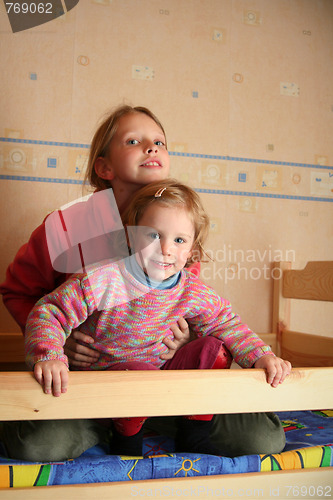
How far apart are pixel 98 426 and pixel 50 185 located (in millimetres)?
817

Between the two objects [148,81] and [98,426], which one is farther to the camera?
[148,81]

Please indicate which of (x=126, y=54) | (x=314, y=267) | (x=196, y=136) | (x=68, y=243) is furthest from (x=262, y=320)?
(x=126, y=54)

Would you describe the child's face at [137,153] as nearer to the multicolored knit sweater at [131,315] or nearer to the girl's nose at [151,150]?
the girl's nose at [151,150]

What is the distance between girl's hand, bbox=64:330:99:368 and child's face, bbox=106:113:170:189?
392 millimetres

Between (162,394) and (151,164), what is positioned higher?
(151,164)

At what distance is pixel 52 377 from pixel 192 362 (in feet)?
1.13

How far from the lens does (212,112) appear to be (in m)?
1.67

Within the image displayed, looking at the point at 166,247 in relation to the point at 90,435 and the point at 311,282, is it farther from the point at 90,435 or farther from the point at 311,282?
the point at 311,282

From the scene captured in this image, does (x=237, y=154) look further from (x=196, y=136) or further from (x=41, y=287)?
(x=41, y=287)

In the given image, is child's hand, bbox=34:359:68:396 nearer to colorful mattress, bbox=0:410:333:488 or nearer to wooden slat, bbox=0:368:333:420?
wooden slat, bbox=0:368:333:420

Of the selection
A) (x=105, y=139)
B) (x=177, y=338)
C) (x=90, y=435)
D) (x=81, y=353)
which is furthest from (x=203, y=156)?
(x=90, y=435)

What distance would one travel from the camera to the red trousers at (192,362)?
2.93 ft

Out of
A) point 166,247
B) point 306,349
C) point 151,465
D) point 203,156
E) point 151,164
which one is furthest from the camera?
point 203,156

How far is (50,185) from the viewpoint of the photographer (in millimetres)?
1527
